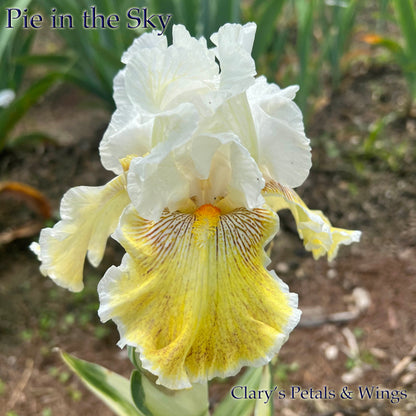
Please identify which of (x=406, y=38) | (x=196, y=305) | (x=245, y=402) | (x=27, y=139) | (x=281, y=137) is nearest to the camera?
(x=196, y=305)

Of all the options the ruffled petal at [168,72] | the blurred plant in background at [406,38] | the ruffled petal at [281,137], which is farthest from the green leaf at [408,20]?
the ruffled petal at [168,72]

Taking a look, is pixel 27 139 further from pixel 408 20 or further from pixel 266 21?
pixel 408 20

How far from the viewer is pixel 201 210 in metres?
0.92

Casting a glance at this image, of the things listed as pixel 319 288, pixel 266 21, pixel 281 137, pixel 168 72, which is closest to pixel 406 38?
pixel 266 21

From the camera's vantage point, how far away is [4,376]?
1.79m

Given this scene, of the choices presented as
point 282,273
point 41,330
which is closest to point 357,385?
point 282,273

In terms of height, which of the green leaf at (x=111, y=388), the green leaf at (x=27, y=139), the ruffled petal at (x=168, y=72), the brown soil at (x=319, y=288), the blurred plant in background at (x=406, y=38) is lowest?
the brown soil at (x=319, y=288)

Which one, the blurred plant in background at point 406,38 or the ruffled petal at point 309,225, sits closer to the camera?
the ruffled petal at point 309,225

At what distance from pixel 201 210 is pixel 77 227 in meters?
0.28

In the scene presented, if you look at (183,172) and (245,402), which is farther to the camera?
(245,402)

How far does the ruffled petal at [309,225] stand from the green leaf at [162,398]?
409mm

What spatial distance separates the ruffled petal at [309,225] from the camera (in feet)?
3.03

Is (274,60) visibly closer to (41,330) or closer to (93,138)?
(93,138)

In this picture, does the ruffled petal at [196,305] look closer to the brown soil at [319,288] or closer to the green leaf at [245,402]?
the green leaf at [245,402]
